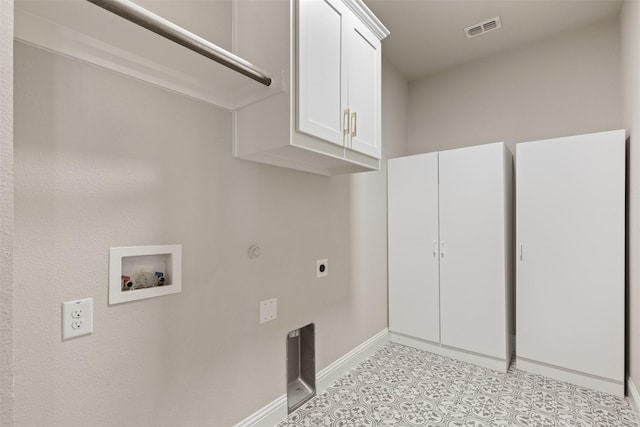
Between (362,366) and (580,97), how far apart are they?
2.86 m

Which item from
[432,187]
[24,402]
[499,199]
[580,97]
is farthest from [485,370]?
[24,402]

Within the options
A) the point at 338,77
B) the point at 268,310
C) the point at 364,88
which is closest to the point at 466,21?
the point at 364,88

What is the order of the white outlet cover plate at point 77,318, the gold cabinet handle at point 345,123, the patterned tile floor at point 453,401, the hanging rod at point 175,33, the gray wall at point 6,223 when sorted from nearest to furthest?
1. the gray wall at point 6,223
2. the hanging rod at point 175,33
3. the white outlet cover plate at point 77,318
4. the gold cabinet handle at point 345,123
5. the patterned tile floor at point 453,401

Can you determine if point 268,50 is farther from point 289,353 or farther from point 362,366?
point 362,366

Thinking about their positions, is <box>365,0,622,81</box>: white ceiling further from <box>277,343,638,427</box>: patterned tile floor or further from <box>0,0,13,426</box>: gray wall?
<box>277,343,638,427</box>: patterned tile floor

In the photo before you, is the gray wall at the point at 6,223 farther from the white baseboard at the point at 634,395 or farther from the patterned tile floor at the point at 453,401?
the white baseboard at the point at 634,395

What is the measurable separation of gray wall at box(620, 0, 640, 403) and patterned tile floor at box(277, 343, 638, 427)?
366mm

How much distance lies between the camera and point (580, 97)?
2582 millimetres

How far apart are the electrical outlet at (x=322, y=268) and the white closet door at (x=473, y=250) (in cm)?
111

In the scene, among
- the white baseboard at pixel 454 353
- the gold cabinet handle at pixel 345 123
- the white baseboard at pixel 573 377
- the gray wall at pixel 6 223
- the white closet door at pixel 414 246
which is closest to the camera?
the gray wall at pixel 6 223

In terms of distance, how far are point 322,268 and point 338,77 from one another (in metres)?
1.24

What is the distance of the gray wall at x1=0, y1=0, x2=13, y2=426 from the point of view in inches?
22.0

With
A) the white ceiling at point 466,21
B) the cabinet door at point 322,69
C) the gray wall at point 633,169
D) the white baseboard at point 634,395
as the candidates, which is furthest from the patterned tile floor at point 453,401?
the white ceiling at point 466,21

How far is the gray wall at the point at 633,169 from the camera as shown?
1.86 m
